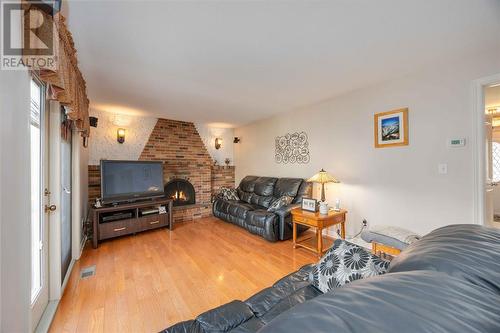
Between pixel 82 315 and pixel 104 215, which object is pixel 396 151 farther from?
pixel 104 215

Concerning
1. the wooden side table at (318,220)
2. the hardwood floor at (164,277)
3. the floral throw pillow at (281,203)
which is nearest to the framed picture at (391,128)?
the wooden side table at (318,220)

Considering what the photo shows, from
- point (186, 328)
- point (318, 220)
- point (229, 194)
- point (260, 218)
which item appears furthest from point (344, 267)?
point (229, 194)

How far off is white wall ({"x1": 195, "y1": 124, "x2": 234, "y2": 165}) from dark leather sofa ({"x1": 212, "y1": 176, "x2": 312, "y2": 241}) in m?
1.17

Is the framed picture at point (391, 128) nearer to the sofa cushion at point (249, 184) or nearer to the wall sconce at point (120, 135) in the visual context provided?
the sofa cushion at point (249, 184)

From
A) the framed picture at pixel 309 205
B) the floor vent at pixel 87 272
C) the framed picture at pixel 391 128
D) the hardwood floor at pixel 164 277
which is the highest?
the framed picture at pixel 391 128

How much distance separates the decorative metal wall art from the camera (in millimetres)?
3893

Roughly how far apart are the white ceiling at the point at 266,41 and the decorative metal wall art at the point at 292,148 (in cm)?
115

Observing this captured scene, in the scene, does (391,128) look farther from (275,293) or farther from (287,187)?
(275,293)

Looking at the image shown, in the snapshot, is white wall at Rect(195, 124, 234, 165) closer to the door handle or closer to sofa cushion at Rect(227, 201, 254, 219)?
sofa cushion at Rect(227, 201, 254, 219)

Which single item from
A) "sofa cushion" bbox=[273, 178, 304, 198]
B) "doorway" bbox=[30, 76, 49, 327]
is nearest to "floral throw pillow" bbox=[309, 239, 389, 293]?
"doorway" bbox=[30, 76, 49, 327]

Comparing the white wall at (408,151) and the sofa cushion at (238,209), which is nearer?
the white wall at (408,151)

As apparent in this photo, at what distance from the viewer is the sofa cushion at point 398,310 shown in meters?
0.36

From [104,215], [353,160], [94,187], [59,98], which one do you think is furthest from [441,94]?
[94,187]

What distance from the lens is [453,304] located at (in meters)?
0.40
